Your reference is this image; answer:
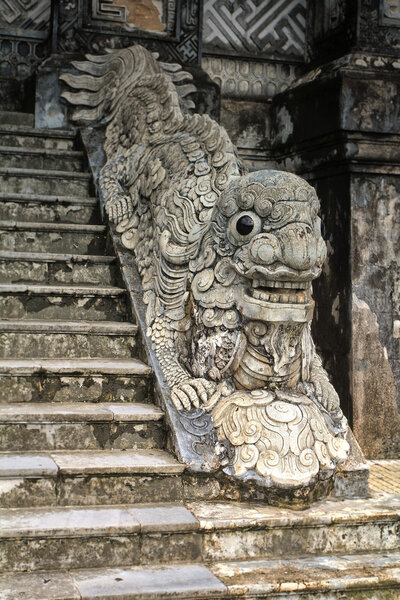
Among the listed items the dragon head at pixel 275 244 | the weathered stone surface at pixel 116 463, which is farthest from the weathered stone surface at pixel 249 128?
the weathered stone surface at pixel 116 463

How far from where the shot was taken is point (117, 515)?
3988 millimetres

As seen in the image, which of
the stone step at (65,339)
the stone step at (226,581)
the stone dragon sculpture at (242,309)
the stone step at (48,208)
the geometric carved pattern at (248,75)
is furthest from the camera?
the geometric carved pattern at (248,75)

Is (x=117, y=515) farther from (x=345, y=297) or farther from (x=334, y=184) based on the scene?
(x=334, y=184)

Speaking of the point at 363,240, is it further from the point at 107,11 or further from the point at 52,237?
the point at 107,11

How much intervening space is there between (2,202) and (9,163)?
615 mm

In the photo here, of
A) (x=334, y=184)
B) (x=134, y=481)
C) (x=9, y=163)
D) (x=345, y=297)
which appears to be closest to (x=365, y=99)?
(x=334, y=184)

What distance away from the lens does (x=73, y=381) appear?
15.7 feet

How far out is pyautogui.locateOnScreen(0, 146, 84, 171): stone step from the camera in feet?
21.6

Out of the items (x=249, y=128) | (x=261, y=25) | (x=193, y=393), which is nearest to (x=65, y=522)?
(x=193, y=393)

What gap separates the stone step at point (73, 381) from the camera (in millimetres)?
4715

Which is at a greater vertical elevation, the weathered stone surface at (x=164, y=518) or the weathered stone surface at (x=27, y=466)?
the weathered stone surface at (x=27, y=466)

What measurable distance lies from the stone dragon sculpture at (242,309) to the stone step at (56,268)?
16.2 inches

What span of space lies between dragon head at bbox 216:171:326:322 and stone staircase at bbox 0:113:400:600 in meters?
0.83

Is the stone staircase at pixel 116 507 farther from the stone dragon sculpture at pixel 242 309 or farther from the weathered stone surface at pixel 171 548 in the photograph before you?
the stone dragon sculpture at pixel 242 309
